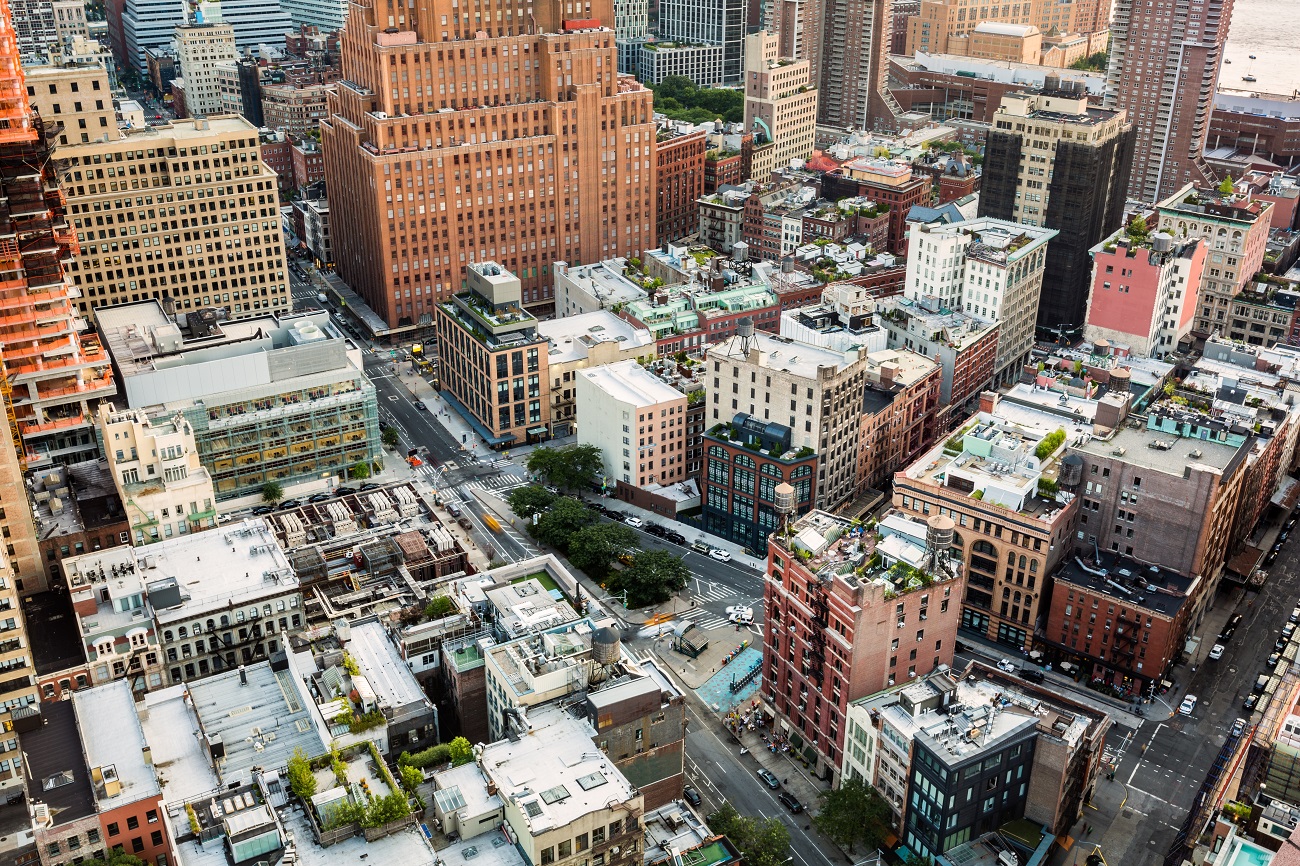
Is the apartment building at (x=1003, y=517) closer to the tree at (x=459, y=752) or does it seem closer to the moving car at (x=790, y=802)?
the moving car at (x=790, y=802)

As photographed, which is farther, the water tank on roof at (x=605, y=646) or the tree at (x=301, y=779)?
the water tank on roof at (x=605, y=646)

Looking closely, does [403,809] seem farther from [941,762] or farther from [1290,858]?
[1290,858]

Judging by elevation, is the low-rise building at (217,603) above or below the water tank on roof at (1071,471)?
below

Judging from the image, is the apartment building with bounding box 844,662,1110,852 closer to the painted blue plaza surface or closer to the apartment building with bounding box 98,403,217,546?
the painted blue plaza surface

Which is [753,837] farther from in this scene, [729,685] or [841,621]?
[729,685]

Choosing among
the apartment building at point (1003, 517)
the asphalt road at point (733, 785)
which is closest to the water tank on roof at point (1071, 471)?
the apartment building at point (1003, 517)

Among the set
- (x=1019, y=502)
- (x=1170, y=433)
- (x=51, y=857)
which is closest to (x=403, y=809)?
(x=51, y=857)

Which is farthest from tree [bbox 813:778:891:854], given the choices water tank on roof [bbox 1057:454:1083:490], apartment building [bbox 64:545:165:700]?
apartment building [bbox 64:545:165:700]
